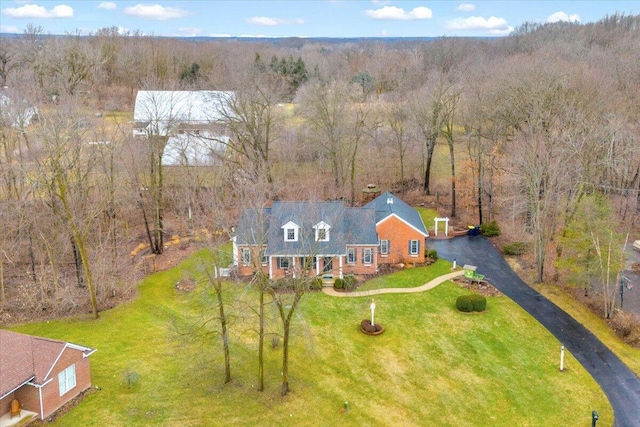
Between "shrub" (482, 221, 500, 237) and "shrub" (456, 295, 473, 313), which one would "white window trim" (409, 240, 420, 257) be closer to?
"shrub" (456, 295, 473, 313)

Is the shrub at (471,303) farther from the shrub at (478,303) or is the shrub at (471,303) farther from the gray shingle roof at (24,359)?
the gray shingle roof at (24,359)

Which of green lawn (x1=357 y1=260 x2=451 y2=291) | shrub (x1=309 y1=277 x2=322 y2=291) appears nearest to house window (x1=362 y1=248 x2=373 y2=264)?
green lawn (x1=357 y1=260 x2=451 y2=291)

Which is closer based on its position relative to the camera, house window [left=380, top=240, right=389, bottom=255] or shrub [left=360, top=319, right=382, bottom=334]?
shrub [left=360, top=319, right=382, bottom=334]

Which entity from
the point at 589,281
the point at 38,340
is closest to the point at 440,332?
the point at 589,281

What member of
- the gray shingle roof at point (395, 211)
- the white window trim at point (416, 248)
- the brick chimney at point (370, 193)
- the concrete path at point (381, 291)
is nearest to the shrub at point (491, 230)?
the gray shingle roof at point (395, 211)

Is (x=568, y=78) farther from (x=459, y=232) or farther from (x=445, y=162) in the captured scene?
(x=445, y=162)

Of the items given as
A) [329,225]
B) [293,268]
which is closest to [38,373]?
[293,268]
